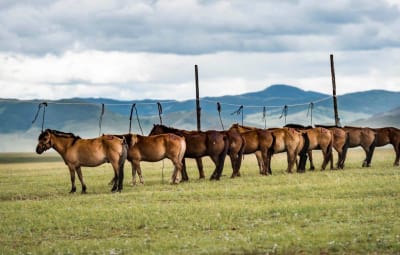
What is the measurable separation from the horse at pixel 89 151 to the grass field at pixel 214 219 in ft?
2.73

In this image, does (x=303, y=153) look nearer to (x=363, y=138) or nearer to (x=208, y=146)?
(x=208, y=146)

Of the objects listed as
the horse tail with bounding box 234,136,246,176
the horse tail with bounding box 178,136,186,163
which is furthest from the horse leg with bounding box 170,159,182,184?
the horse tail with bounding box 234,136,246,176

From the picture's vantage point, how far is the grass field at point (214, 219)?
57.5ft

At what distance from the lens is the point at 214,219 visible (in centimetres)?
2145

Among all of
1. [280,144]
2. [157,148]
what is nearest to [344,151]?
[280,144]

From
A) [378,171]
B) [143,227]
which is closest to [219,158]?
[378,171]

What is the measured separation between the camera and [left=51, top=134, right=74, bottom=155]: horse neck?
31.5 meters

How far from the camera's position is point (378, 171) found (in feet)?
121

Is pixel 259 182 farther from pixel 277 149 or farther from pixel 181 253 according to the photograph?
pixel 181 253

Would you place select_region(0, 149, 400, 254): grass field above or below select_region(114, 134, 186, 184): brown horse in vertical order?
below

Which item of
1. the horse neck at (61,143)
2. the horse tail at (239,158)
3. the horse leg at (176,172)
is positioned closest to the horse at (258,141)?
the horse tail at (239,158)

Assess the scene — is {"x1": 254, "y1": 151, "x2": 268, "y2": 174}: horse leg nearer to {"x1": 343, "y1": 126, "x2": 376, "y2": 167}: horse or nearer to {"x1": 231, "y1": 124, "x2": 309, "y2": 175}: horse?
{"x1": 231, "y1": 124, "x2": 309, "y2": 175}: horse

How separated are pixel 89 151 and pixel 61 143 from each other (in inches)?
47.5

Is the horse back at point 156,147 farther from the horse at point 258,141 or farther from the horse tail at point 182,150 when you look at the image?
the horse at point 258,141
